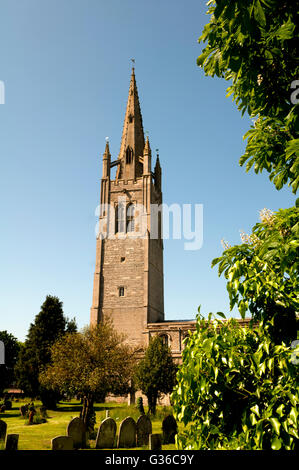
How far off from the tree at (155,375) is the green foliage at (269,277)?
1015 inches

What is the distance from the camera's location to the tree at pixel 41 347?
32.0 metres

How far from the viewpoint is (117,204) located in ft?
149

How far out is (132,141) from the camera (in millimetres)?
50906

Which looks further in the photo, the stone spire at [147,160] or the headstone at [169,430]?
the stone spire at [147,160]

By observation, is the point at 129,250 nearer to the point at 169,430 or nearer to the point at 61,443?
the point at 169,430

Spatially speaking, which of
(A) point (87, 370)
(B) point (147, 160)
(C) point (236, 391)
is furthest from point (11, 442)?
(B) point (147, 160)

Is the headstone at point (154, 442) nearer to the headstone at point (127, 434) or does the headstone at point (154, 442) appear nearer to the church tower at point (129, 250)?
the headstone at point (127, 434)

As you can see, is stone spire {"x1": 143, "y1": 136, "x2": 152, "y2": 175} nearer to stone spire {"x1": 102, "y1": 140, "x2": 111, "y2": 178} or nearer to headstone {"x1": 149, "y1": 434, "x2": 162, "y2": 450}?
stone spire {"x1": 102, "y1": 140, "x2": 111, "y2": 178}

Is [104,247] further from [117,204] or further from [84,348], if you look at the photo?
[84,348]

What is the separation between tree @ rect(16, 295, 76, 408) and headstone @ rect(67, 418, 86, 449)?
60.6ft

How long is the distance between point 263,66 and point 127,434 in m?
13.3

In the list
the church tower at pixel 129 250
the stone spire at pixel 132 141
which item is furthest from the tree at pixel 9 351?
the stone spire at pixel 132 141

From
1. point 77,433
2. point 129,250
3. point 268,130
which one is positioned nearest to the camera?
point 268,130
